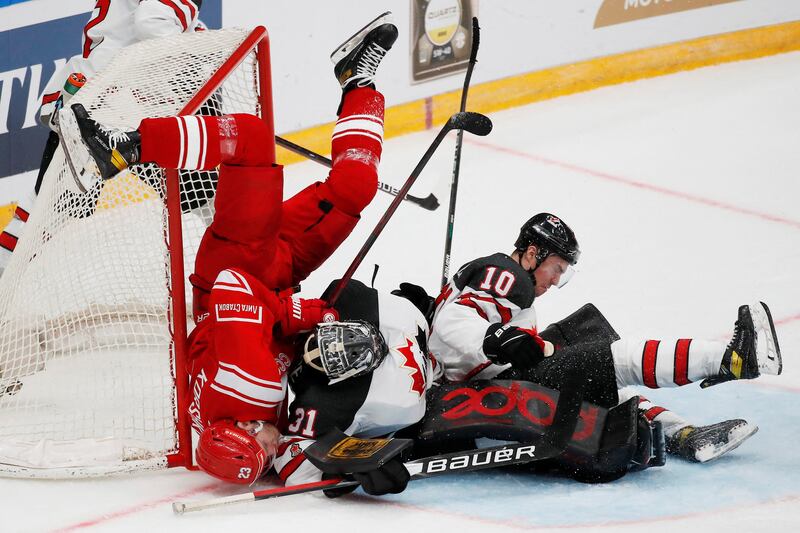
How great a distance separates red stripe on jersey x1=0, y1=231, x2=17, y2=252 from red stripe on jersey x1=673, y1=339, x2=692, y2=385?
6.97ft

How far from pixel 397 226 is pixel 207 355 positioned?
212 cm

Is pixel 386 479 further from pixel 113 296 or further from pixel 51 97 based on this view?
pixel 51 97

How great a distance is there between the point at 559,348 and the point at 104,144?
1400 mm

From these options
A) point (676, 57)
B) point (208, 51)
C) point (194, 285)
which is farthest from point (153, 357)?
point (676, 57)

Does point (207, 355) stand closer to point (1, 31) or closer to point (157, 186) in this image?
point (157, 186)

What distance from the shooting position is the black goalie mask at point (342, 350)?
3152 mm

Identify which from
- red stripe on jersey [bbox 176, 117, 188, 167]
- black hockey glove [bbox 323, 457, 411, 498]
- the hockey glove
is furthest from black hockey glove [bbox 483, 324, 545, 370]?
red stripe on jersey [bbox 176, 117, 188, 167]

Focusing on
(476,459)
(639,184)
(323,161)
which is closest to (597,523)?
(476,459)

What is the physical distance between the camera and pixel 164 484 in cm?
331

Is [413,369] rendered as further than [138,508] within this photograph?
Yes

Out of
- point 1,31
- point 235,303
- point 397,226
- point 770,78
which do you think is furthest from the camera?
point 770,78

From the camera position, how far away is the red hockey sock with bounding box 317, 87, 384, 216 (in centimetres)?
368

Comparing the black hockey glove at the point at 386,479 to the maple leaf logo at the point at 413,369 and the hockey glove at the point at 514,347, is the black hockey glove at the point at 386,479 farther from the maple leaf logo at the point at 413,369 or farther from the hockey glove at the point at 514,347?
the hockey glove at the point at 514,347

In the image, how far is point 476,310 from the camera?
3428mm
